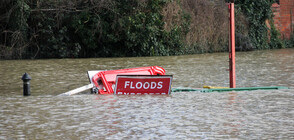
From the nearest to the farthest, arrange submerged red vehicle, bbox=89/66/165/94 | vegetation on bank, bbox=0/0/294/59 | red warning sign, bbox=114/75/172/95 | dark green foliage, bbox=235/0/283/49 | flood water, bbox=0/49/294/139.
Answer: flood water, bbox=0/49/294/139 < red warning sign, bbox=114/75/172/95 < submerged red vehicle, bbox=89/66/165/94 < vegetation on bank, bbox=0/0/294/59 < dark green foliage, bbox=235/0/283/49

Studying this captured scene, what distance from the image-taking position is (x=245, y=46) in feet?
113

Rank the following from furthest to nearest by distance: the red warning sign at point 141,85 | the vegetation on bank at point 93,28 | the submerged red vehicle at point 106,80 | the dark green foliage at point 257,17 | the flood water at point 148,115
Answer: the dark green foliage at point 257,17, the vegetation on bank at point 93,28, the submerged red vehicle at point 106,80, the red warning sign at point 141,85, the flood water at point 148,115

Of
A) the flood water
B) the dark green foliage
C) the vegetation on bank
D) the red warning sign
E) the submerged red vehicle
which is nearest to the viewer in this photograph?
the flood water

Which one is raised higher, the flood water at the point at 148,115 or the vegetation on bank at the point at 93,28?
the vegetation on bank at the point at 93,28

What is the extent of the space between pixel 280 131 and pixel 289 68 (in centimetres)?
1189

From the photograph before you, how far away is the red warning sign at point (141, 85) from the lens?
1170 centimetres

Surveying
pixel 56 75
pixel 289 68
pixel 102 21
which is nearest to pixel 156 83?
pixel 56 75

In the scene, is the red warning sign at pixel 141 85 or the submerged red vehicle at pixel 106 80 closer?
the red warning sign at pixel 141 85

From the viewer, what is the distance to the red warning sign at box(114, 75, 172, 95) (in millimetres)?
11703

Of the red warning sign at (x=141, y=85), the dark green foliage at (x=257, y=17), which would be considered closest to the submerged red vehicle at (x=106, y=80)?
the red warning sign at (x=141, y=85)

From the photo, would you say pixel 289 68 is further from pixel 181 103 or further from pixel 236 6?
pixel 236 6

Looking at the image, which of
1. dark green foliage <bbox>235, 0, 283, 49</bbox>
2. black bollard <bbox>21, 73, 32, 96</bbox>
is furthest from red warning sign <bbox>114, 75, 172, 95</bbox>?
dark green foliage <bbox>235, 0, 283, 49</bbox>

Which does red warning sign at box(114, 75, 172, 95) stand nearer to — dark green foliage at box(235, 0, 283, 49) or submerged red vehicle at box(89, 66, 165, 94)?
submerged red vehicle at box(89, 66, 165, 94)

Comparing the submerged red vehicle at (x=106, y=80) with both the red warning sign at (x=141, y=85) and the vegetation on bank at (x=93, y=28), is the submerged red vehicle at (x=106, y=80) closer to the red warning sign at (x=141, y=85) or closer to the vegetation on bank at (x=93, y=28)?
the red warning sign at (x=141, y=85)
